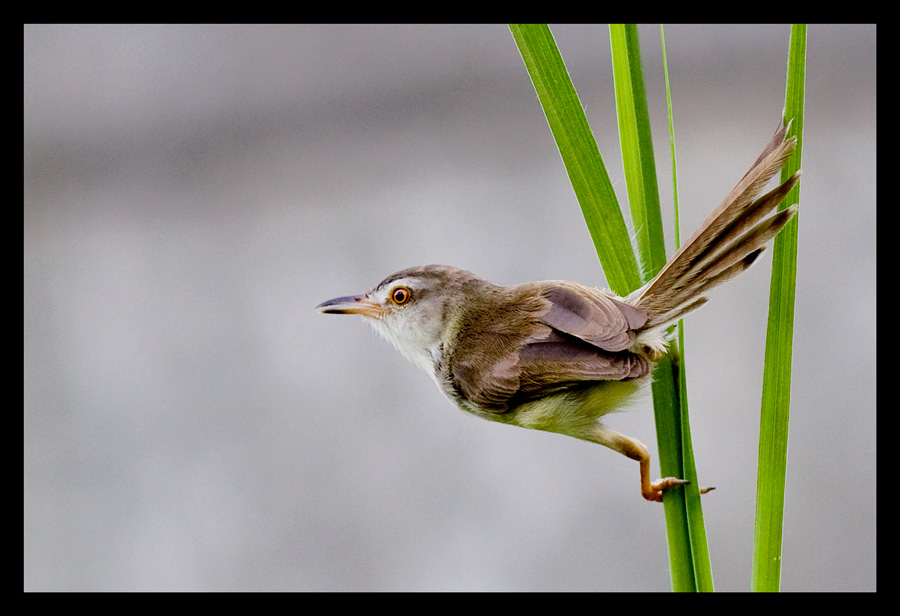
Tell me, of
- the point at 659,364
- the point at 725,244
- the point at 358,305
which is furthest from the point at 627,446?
the point at 358,305

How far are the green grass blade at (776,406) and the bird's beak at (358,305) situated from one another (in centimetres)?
45

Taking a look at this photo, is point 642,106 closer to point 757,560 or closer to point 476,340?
point 476,340

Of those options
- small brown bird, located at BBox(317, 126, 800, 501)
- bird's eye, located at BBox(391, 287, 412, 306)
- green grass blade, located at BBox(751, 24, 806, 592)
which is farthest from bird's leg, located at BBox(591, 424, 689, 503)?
bird's eye, located at BBox(391, 287, 412, 306)

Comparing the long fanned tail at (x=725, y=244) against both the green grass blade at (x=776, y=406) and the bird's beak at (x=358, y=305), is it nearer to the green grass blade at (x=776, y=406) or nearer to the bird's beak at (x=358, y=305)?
the green grass blade at (x=776, y=406)

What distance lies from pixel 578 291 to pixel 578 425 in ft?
0.47

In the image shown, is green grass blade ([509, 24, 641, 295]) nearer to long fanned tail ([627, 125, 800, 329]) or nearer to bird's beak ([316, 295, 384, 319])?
long fanned tail ([627, 125, 800, 329])

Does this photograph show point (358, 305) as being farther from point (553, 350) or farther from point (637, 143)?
point (637, 143)

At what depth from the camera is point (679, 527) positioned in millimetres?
687

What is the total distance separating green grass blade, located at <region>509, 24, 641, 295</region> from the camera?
0.65m

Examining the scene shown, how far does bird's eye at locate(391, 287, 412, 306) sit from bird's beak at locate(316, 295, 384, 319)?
23 millimetres

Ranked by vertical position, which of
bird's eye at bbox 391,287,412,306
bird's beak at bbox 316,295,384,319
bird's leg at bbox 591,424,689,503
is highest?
bird's eye at bbox 391,287,412,306

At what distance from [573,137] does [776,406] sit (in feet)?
1.15

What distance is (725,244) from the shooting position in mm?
685
